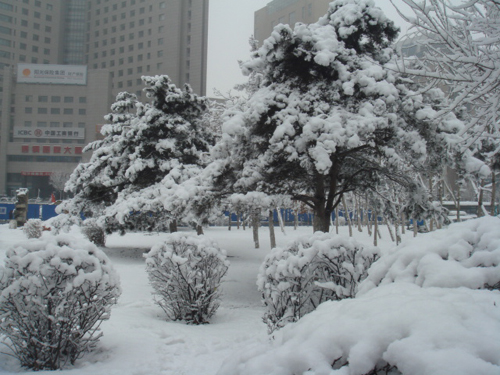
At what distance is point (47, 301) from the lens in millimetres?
3979

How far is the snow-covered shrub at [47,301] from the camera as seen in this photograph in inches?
154

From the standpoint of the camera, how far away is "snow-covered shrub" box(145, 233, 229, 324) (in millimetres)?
6113

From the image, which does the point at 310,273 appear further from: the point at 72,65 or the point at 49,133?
the point at 72,65

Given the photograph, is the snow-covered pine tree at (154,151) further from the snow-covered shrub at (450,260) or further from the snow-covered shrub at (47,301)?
the snow-covered shrub at (450,260)

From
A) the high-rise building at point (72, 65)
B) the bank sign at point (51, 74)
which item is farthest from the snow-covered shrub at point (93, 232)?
the bank sign at point (51, 74)

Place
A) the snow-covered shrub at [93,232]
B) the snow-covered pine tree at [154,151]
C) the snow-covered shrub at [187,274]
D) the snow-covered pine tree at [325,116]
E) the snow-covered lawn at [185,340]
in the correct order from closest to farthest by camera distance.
Answer: the snow-covered lawn at [185,340], the snow-covered shrub at [187,274], the snow-covered pine tree at [325,116], the snow-covered pine tree at [154,151], the snow-covered shrub at [93,232]

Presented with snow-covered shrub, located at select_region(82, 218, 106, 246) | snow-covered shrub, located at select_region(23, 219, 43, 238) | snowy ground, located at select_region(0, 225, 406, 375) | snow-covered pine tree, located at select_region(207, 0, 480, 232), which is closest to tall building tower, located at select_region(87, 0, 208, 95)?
snow-covered shrub, located at select_region(23, 219, 43, 238)

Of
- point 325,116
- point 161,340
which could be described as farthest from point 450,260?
point 325,116

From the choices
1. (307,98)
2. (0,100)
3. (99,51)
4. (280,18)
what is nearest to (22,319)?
(307,98)

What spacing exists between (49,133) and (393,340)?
84.7 metres

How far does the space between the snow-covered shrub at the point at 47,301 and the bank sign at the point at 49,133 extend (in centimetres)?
7810

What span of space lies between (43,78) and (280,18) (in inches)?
1876

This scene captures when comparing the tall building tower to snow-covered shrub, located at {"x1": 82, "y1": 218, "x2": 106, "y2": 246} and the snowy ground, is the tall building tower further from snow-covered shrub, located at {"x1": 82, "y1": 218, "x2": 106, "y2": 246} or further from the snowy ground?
the snowy ground

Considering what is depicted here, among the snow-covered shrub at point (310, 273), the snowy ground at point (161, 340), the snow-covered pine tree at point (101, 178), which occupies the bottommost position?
the snowy ground at point (161, 340)
